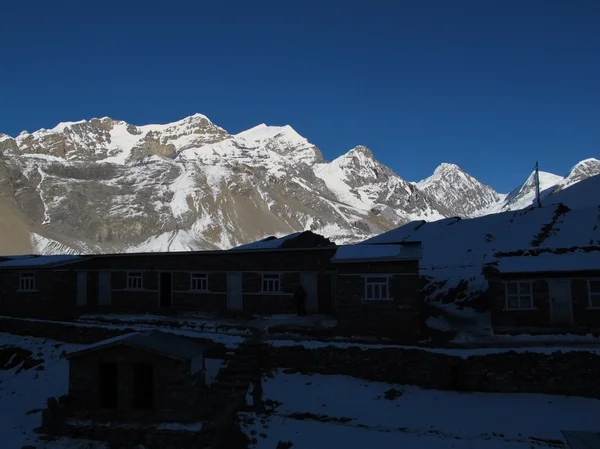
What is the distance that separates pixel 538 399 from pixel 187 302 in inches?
685

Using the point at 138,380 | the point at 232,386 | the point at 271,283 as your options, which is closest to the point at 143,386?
the point at 138,380

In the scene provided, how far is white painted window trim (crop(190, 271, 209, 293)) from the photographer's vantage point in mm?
27875

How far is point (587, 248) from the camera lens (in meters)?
22.9

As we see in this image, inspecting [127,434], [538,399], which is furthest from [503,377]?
[127,434]

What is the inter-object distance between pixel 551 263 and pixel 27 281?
26145 mm

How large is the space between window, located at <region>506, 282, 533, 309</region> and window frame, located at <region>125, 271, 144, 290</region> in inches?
740

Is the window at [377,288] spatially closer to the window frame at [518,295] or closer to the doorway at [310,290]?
the window frame at [518,295]

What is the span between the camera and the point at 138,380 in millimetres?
15406

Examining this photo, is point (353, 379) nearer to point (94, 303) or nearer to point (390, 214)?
point (94, 303)

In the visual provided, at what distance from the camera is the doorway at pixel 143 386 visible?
15.2 metres

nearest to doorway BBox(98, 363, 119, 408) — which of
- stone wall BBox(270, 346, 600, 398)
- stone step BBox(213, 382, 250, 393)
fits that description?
stone step BBox(213, 382, 250, 393)

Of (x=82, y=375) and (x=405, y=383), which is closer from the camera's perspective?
(x=82, y=375)

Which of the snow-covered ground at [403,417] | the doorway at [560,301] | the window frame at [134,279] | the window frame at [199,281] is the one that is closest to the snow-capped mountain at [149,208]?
the window frame at [134,279]

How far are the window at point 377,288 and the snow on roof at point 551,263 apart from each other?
474cm
